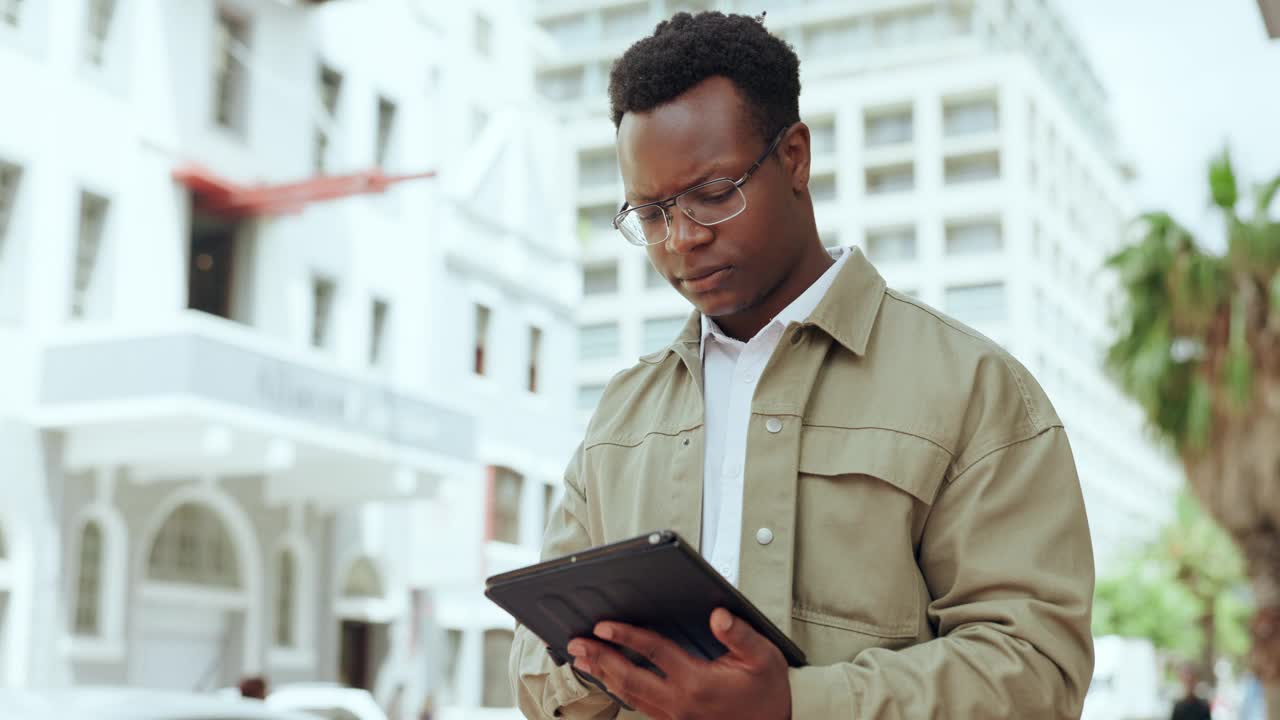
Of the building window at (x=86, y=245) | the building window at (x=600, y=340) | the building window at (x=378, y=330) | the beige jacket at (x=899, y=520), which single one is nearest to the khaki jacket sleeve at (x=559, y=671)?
the beige jacket at (x=899, y=520)

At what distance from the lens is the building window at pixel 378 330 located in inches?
930

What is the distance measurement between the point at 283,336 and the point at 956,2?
171ft

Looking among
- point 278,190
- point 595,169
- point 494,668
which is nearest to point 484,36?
point 278,190

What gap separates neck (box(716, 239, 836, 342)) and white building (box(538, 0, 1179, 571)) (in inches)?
2198

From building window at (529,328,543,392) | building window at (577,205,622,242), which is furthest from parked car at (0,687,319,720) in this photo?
building window at (577,205,622,242)

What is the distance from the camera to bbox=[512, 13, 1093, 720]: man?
1.86m

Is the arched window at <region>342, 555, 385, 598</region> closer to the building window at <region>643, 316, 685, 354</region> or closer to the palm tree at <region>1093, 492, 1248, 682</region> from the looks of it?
the palm tree at <region>1093, 492, 1248, 682</region>

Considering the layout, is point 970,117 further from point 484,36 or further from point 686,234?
point 686,234

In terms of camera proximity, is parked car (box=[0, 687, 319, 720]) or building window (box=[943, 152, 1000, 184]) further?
building window (box=[943, 152, 1000, 184])

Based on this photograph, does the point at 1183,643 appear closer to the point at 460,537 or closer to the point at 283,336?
the point at 460,537

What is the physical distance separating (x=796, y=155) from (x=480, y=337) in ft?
80.1

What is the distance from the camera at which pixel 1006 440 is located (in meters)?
1.99

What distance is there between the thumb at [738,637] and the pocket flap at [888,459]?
275mm

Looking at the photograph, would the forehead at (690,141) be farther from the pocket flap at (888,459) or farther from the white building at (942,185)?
the white building at (942,185)
